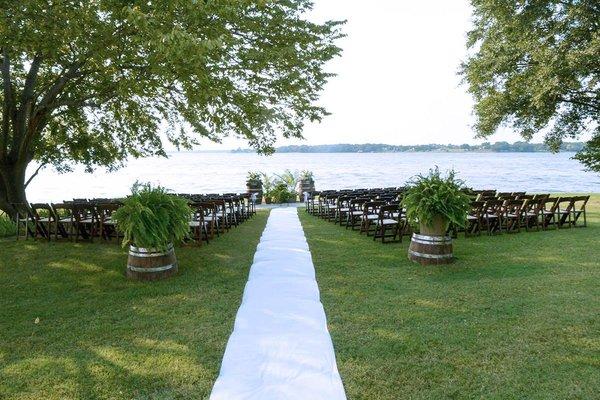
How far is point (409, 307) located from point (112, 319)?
356cm

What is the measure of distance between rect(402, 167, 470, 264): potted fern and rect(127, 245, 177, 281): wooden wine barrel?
4.27 m

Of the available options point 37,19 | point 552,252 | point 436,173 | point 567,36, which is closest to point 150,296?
point 37,19

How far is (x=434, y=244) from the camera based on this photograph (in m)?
7.30

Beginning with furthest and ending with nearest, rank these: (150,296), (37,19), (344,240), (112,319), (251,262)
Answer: (344,240)
(251,262)
(37,19)
(150,296)
(112,319)

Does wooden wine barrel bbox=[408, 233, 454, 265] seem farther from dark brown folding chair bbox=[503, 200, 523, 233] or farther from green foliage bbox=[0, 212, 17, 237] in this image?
green foliage bbox=[0, 212, 17, 237]

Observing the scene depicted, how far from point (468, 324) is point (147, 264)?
15.4ft

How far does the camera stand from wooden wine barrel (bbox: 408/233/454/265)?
23.9ft

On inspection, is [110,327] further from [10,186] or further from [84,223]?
[10,186]

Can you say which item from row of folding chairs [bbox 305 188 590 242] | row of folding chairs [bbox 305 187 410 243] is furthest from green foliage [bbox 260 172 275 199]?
row of folding chairs [bbox 305 188 590 242]

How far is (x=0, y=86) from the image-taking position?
40.8ft

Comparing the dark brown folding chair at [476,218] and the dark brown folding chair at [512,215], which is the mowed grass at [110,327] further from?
the dark brown folding chair at [512,215]

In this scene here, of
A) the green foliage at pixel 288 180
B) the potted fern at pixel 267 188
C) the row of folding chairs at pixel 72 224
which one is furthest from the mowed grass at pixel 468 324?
the green foliage at pixel 288 180

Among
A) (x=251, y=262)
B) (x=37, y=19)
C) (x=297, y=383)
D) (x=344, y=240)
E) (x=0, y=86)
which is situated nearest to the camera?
(x=297, y=383)

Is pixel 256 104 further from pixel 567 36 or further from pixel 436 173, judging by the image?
pixel 567 36
